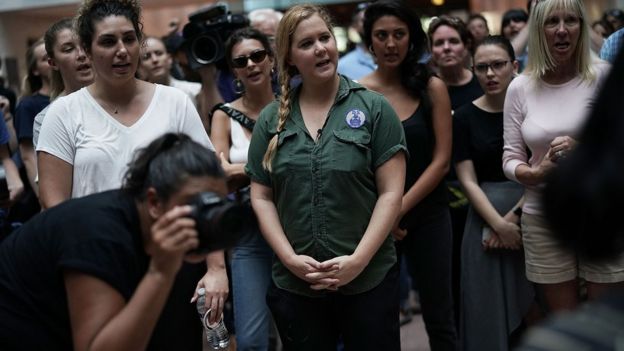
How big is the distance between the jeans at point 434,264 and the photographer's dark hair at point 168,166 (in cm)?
195

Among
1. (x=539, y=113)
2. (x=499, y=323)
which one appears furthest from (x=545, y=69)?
(x=499, y=323)

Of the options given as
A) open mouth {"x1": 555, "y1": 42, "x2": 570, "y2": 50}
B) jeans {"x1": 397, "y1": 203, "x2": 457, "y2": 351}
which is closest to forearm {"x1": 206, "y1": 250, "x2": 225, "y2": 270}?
jeans {"x1": 397, "y1": 203, "x2": 457, "y2": 351}

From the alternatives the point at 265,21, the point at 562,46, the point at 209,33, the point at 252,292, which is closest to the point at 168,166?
the point at 252,292

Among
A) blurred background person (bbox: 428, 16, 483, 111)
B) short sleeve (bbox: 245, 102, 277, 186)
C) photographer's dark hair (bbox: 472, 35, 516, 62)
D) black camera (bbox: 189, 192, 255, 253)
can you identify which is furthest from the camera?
blurred background person (bbox: 428, 16, 483, 111)

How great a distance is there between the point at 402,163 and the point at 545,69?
980 mm

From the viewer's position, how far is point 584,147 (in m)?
1.83

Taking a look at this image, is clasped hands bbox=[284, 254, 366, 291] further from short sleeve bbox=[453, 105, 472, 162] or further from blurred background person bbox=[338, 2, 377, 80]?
blurred background person bbox=[338, 2, 377, 80]

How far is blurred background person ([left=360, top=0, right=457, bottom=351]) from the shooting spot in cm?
437

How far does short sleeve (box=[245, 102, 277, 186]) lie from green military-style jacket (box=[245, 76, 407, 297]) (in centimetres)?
7

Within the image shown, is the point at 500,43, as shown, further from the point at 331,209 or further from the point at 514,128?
the point at 331,209

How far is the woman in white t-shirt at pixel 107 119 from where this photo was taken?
3.41 m

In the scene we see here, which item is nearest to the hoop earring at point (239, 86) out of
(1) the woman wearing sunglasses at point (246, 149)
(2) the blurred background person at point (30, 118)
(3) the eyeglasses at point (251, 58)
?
(1) the woman wearing sunglasses at point (246, 149)

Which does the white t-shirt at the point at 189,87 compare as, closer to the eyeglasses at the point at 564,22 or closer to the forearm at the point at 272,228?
the forearm at the point at 272,228

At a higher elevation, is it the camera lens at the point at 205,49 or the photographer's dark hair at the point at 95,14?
the photographer's dark hair at the point at 95,14
